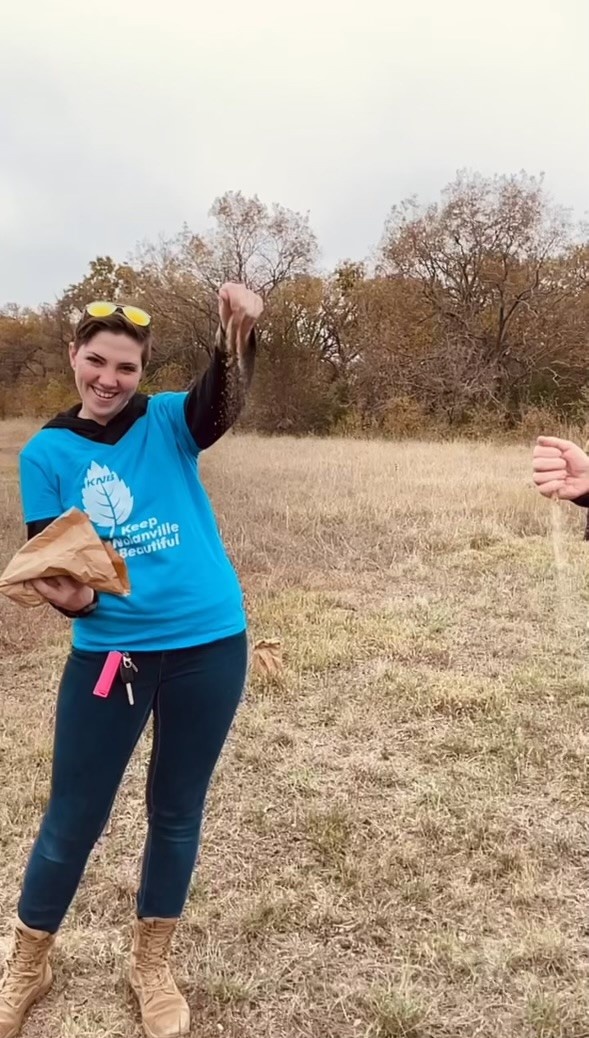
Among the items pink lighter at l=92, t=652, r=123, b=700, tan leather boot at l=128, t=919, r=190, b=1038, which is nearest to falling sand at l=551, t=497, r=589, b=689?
tan leather boot at l=128, t=919, r=190, b=1038

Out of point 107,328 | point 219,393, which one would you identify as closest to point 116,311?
point 107,328

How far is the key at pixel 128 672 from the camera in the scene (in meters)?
1.85

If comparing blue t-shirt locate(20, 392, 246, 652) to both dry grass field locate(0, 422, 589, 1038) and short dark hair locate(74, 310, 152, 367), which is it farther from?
dry grass field locate(0, 422, 589, 1038)

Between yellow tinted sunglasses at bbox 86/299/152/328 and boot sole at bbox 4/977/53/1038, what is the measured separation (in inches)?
72.5

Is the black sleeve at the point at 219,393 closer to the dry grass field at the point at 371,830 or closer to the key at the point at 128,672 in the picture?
the key at the point at 128,672

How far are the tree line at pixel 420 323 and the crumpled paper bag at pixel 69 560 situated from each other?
22.9 m

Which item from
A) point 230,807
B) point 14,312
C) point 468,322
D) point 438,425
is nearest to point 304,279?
point 468,322

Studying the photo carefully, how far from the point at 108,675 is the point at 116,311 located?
0.89 meters

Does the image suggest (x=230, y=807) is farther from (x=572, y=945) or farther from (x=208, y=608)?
(x=208, y=608)

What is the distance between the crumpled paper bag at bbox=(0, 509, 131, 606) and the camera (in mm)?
1717

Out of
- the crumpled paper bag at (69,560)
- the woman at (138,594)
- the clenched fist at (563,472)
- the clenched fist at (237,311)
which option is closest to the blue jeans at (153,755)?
the woman at (138,594)

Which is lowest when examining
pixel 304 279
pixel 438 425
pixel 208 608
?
pixel 438 425

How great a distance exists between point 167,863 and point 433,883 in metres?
1.12

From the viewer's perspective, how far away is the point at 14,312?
35406 mm
